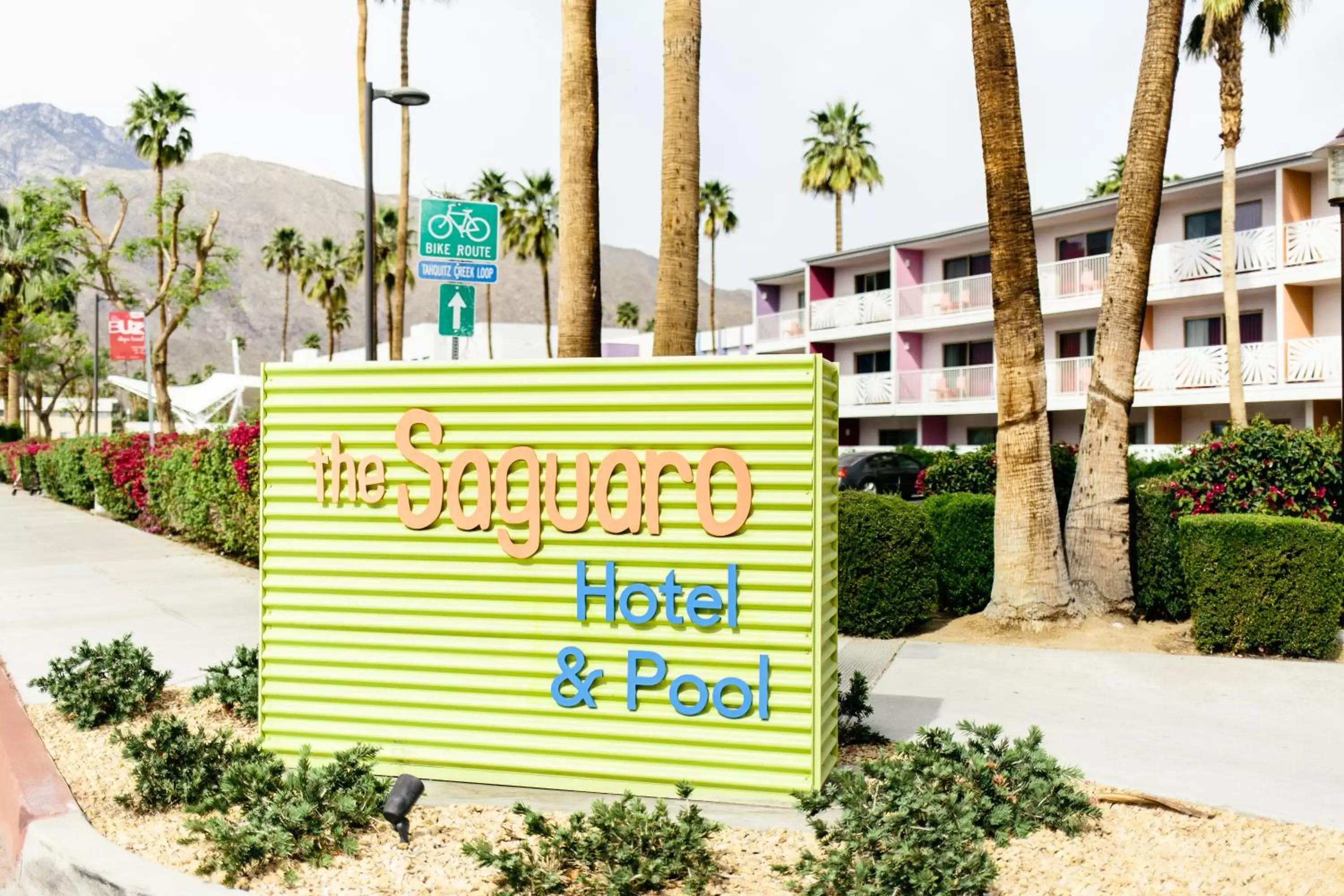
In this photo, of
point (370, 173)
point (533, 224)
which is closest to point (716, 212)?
point (533, 224)

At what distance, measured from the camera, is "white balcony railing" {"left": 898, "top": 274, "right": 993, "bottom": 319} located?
114ft

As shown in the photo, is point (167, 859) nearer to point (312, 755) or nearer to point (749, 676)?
point (312, 755)

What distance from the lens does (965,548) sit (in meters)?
10.2

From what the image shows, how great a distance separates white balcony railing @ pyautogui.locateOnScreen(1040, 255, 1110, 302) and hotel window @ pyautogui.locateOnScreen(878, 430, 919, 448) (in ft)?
23.5

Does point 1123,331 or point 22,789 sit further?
point 1123,331

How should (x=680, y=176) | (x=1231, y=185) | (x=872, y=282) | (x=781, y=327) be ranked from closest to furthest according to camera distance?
(x=680, y=176)
(x=1231, y=185)
(x=872, y=282)
(x=781, y=327)

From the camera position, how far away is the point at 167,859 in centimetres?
→ 450

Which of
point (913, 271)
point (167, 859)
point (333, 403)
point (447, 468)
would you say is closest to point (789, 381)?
point (447, 468)

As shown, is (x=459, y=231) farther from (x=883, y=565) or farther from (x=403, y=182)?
(x=403, y=182)

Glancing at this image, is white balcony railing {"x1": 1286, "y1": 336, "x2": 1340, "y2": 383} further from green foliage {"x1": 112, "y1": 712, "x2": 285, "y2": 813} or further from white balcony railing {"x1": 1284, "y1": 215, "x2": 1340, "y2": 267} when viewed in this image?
green foliage {"x1": 112, "y1": 712, "x2": 285, "y2": 813}

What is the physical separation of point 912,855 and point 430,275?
21.1ft

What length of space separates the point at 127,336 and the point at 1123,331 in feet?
75.6

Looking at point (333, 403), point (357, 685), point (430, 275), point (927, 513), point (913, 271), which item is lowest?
point (357, 685)

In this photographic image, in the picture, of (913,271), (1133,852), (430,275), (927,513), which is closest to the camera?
(1133,852)
